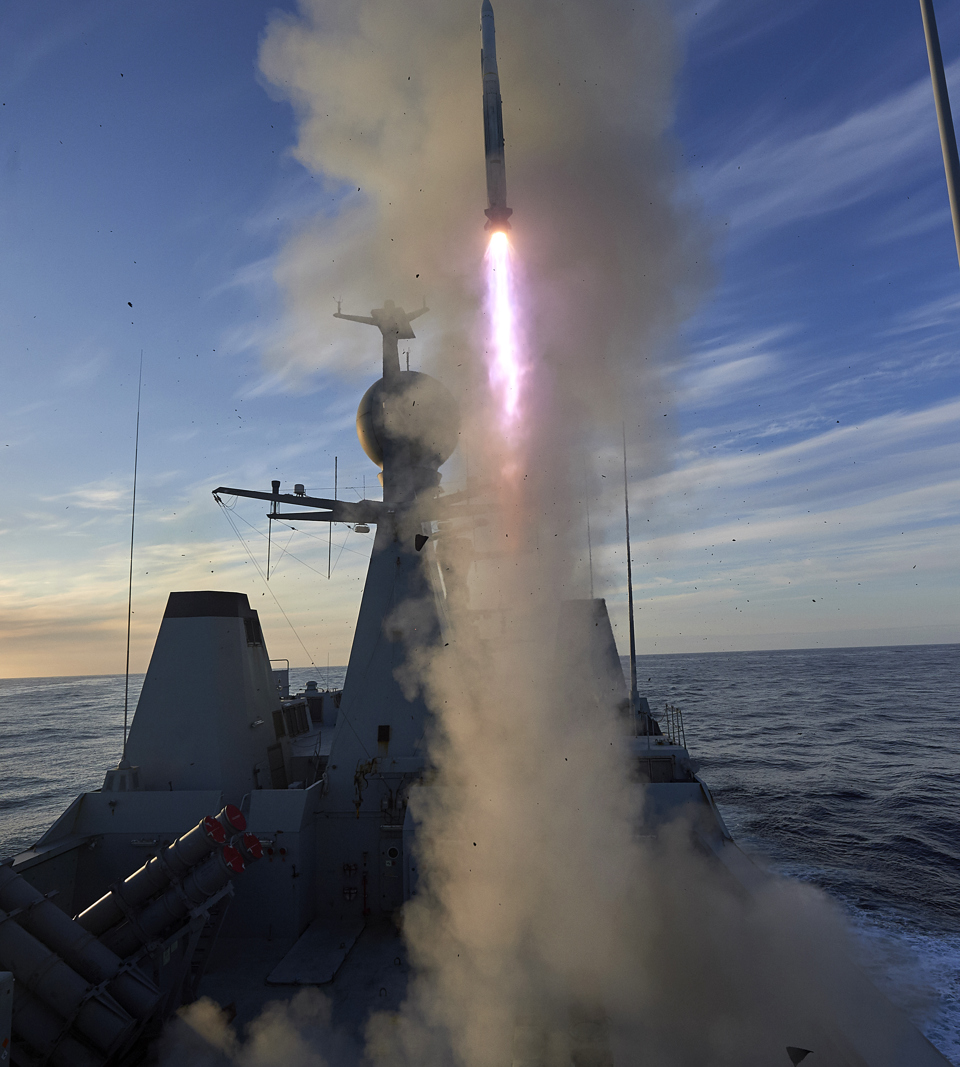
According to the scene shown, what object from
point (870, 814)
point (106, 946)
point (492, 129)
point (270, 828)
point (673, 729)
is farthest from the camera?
point (870, 814)

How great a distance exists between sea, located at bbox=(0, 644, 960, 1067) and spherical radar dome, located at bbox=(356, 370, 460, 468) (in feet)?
51.9

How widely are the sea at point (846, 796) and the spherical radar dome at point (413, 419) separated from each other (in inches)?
623

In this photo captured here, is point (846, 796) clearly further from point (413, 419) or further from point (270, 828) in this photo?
point (270, 828)

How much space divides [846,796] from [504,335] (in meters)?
30.2

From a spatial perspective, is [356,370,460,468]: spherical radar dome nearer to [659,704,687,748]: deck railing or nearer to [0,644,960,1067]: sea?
[659,704,687,748]: deck railing

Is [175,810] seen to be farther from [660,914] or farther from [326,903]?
[660,914]

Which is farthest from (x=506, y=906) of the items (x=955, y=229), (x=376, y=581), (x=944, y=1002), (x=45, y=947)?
(x=955, y=229)

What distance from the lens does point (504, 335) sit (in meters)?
15.0

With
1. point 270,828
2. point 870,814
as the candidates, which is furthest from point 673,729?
point 270,828

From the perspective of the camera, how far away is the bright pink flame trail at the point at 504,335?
14.6 meters

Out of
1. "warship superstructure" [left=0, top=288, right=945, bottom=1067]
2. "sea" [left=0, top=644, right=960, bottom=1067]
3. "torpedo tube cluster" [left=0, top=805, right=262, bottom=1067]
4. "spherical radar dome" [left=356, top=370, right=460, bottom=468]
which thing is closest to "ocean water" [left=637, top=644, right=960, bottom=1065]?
"sea" [left=0, top=644, right=960, bottom=1067]

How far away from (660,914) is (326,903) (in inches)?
257

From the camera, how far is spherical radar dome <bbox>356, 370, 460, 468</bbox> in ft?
56.2

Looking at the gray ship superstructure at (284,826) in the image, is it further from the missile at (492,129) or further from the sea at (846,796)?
the sea at (846,796)
